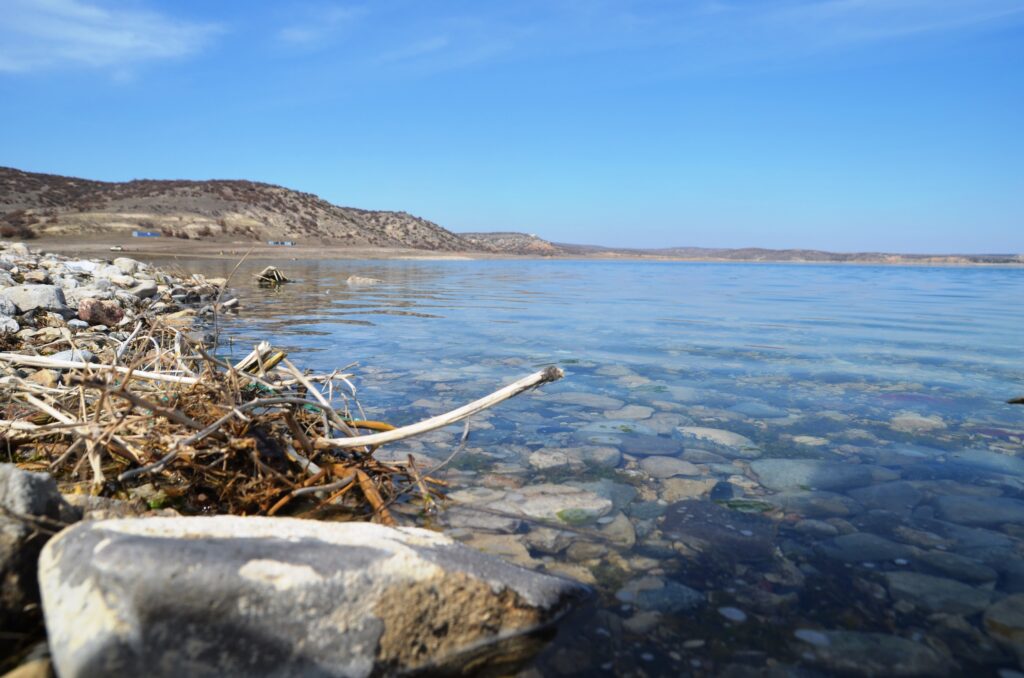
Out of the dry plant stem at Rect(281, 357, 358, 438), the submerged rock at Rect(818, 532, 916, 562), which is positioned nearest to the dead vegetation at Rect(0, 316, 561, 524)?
the dry plant stem at Rect(281, 357, 358, 438)

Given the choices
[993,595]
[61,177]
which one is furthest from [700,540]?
[61,177]

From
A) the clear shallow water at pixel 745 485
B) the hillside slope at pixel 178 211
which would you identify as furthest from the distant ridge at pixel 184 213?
the clear shallow water at pixel 745 485

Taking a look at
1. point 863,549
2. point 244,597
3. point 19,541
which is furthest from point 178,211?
point 863,549

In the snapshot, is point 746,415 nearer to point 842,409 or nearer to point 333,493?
point 842,409

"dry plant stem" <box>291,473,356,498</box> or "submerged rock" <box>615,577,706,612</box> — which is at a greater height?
"dry plant stem" <box>291,473,356,498</box>

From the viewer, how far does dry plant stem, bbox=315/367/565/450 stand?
177 cm

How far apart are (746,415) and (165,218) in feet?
140

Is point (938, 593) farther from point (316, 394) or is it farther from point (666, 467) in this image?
point (316, 394)

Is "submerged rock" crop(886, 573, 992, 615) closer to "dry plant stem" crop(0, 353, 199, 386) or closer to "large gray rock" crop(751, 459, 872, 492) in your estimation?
"large gray rock" crop(751, 459, 872, 492)

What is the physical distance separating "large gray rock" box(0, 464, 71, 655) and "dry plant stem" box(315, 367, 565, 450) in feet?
3.01

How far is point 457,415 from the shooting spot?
197 cm

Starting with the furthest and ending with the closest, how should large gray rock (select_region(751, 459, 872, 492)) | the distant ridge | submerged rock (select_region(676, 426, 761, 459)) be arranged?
1. the distant ridge
2. submerged rock (select_region(676, 426, 761, 459))
3. large gray rock (select_region(751, 459, 872, 492))

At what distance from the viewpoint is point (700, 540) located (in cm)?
239

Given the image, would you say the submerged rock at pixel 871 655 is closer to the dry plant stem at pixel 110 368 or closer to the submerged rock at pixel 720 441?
the submerged rock at pixel 720 441
